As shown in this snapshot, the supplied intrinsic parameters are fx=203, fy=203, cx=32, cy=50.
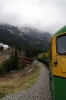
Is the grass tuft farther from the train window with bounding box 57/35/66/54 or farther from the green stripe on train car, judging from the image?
the train window with bounding box 57/35/66/54

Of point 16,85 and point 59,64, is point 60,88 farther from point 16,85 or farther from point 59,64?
point 16,85

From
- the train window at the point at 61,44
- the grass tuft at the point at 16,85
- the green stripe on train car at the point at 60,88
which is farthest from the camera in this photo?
the grass tuft at the point at 16,85

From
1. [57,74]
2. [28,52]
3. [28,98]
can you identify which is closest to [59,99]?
[57,74]

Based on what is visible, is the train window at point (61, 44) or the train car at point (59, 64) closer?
the train car at point (59, 64)

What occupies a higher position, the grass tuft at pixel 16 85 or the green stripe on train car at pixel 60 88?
the green stripe on train car at pixel 60 88

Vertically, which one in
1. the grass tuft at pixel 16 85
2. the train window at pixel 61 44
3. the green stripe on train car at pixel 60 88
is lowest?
the grass tuft at pixel 16 85

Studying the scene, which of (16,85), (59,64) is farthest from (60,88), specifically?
(16,85)

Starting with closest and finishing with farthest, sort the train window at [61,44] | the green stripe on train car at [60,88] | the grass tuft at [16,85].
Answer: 1. the green stripe on train car at [60,88]
2. the train window at [61,44]
3. the grass tuft at [16,85]

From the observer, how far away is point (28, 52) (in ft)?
410

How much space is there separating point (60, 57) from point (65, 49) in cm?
35

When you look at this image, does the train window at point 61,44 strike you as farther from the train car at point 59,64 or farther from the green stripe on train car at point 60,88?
the green stripe on train car at point 60,88

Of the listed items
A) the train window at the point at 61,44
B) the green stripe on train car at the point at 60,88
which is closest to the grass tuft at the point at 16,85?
the green stripe on train car at the point at 60,88

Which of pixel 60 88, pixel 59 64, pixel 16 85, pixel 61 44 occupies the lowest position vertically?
pixel 16 85

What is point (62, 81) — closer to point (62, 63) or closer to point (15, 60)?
point (62, 63)
